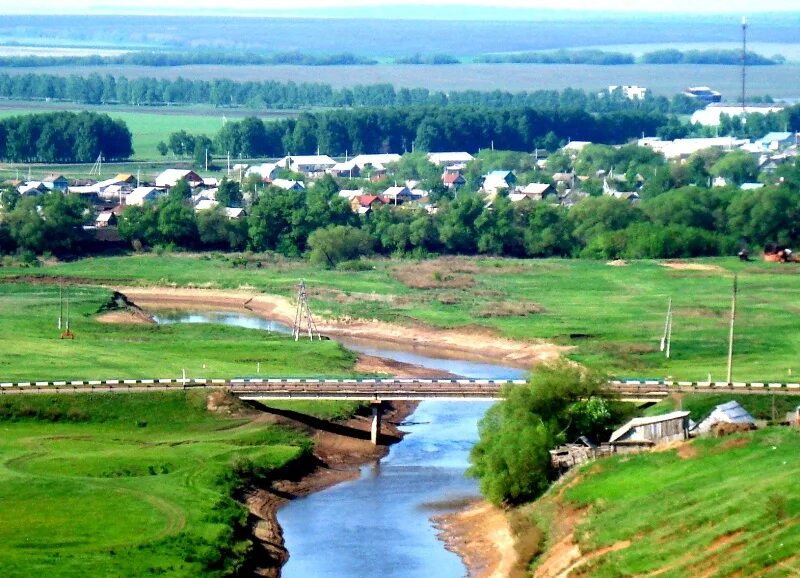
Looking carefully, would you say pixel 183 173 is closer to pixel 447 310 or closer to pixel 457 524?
pixel 447 310

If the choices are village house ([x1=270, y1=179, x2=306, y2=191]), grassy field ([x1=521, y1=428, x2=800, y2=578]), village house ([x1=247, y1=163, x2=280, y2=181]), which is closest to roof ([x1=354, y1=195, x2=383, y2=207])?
village house ([x1=270, y1=179, x2=306, y2=191])

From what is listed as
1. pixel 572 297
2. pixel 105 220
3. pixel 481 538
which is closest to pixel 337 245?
pixel 105 220

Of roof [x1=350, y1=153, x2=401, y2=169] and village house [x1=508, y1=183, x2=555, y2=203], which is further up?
roof [x1=350, y1=153, x2=401, y2=169]

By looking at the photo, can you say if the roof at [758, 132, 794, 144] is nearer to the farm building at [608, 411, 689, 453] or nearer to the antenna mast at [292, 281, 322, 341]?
the antenna mast at [292, 281, 322, 341]

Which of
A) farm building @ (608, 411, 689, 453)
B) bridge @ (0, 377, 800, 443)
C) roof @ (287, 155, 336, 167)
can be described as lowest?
roof @ (287, 155, 336, 167)

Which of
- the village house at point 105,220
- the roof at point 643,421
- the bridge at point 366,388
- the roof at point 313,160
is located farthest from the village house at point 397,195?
the roof at point 643,421

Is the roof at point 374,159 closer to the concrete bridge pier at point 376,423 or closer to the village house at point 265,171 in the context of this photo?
the village house at point 265,171

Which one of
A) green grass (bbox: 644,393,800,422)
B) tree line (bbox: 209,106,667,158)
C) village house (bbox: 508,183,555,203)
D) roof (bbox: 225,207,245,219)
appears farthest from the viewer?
tree line (bbox: 209,106,667,158)
